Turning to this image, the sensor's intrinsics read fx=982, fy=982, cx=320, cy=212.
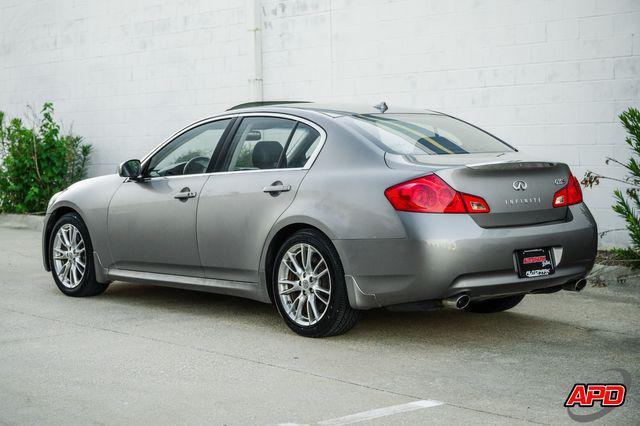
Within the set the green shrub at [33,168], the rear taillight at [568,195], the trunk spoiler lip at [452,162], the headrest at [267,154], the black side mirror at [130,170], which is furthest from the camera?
the green shrub at [33,168]

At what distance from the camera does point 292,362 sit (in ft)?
19.6

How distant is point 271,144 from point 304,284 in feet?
3.65

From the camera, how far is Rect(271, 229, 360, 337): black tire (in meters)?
6.36

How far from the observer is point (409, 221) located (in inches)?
237

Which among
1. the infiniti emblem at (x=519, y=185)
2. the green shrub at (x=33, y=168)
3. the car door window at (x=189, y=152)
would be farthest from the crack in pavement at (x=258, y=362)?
the green shrub at (x=33, y=168)

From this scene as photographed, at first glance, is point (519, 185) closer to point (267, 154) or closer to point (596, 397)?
point (596, 397)

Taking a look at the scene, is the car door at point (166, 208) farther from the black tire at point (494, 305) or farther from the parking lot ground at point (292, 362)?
the black tire at point (494, 305)

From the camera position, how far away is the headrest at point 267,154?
7012mm

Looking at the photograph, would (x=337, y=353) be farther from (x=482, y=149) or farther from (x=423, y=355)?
(x=482, y=149)

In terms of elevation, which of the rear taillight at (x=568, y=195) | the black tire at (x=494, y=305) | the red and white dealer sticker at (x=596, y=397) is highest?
the rear taillight at (x=568, y=195)

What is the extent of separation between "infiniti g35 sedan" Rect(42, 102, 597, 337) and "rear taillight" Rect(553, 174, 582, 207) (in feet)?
0.04

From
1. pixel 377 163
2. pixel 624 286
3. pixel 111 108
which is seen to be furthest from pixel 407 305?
pixel 111 108

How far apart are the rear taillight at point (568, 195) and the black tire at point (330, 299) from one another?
59.1 inches

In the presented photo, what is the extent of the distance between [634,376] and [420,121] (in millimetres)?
2508
